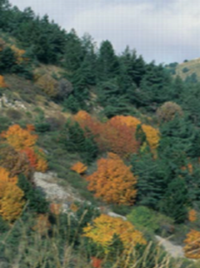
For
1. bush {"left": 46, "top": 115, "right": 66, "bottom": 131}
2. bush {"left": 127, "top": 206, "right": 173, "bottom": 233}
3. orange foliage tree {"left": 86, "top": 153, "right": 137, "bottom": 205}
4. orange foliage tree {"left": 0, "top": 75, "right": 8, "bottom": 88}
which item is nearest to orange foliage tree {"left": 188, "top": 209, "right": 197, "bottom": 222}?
bush {"left": 127, "top": 206, "right": 173, "bottom": 233}

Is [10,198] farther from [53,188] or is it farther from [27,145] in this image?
[27,145]

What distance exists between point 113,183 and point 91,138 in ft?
28.5

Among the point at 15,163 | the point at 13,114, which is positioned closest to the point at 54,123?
the point at 13,114

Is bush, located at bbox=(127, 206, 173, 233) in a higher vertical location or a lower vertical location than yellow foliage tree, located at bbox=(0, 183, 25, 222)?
lower

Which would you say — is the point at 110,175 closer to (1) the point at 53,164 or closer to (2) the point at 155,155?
(1) the point at 53,164

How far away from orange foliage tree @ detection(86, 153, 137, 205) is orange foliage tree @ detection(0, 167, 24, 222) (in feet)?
28.2

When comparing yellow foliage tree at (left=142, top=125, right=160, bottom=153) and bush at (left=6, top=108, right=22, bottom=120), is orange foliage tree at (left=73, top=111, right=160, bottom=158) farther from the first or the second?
bush at (left=6, top=108, right=22, bottom=120)

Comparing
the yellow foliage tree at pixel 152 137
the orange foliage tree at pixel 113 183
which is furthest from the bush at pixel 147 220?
the yellow foliage tree at pixel 152 137

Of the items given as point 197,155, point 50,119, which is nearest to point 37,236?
point 50,119

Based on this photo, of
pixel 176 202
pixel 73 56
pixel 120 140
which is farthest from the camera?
pixel 73 56

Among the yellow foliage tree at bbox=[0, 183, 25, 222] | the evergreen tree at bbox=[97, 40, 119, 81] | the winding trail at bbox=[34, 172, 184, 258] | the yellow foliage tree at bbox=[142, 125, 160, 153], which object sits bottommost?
the winding trail at bbox=[34, 172, 184, 258]

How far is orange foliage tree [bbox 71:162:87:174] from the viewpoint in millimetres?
37013

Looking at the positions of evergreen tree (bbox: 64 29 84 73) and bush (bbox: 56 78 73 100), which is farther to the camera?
evergreen tree (bbox: 64 29 84 73)

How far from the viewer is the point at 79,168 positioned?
122 feet
